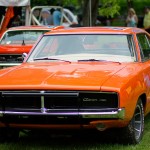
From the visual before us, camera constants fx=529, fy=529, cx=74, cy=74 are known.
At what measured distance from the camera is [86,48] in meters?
7.48

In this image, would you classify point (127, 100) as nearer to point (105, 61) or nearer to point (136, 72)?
point (136, 72)

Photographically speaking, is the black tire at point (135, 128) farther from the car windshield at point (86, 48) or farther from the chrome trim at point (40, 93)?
the car windshield at point (86, 48)

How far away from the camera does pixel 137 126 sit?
6621mm

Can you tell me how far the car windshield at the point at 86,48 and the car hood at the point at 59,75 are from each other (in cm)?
29

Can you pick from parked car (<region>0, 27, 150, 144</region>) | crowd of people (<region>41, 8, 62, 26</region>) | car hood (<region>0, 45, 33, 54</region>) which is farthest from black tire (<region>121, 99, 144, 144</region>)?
crowd of people (<region>41, 8, 62, 26</region>)

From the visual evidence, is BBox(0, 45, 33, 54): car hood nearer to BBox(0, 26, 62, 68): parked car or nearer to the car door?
BBox(0, 26, 62, 68): parked car

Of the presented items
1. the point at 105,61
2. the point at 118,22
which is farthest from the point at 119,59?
the point at 118,22

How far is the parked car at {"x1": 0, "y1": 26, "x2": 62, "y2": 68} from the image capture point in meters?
12.1

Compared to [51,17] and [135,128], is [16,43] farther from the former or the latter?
[51,17]

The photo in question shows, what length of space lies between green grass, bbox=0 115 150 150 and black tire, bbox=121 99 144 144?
0.08m

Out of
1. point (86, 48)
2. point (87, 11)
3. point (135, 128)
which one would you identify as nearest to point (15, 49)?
point (86, 48)

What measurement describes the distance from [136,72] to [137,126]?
0.68 meters

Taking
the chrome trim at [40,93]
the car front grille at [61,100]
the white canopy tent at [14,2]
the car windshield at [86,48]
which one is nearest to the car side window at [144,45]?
the car windshield at [86,48]

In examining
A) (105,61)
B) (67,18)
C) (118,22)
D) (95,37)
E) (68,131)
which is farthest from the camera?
(118,22)
